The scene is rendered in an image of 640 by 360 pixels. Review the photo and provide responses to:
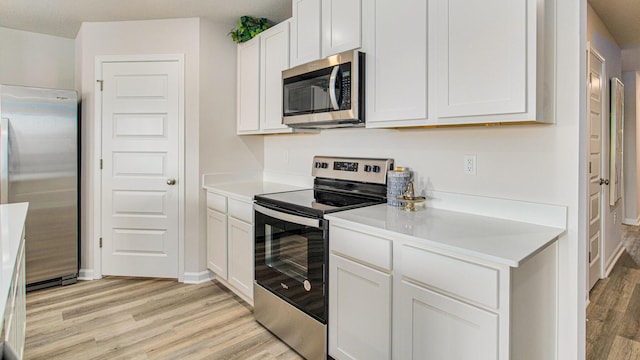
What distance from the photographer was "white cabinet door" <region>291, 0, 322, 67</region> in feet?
7.65

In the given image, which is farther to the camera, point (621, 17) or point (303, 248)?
point (621, 17)

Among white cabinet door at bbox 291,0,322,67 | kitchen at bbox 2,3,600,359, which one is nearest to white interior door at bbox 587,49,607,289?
kitchen at bbox 2,3,600,359

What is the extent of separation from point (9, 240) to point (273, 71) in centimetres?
198

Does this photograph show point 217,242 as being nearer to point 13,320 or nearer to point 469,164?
point 13,320

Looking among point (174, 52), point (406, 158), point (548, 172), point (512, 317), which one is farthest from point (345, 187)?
point (174, 52)

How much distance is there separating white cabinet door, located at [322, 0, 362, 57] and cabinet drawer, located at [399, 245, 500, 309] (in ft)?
4.21

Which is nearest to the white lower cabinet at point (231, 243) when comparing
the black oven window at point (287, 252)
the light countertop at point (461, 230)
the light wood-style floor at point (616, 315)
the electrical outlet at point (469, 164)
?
the black oven window at point (287, 252)

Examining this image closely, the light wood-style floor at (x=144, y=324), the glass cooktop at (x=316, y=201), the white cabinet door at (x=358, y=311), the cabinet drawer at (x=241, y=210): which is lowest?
the light wood-style floor at (x=144, y=324)

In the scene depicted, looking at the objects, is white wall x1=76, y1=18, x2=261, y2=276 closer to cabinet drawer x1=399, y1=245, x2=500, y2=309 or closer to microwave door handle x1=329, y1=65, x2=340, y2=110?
microwave door handle x1=329, y1=65, x2=340, y2=110

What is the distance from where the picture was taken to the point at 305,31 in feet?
7.95

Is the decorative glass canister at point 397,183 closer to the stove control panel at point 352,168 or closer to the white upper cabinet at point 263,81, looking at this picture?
the stove control panel at point 352,168

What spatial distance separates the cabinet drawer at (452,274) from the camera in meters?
1.21

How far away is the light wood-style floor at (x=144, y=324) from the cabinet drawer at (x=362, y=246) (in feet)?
2.70

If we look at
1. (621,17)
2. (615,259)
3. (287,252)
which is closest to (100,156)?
(287,252)
